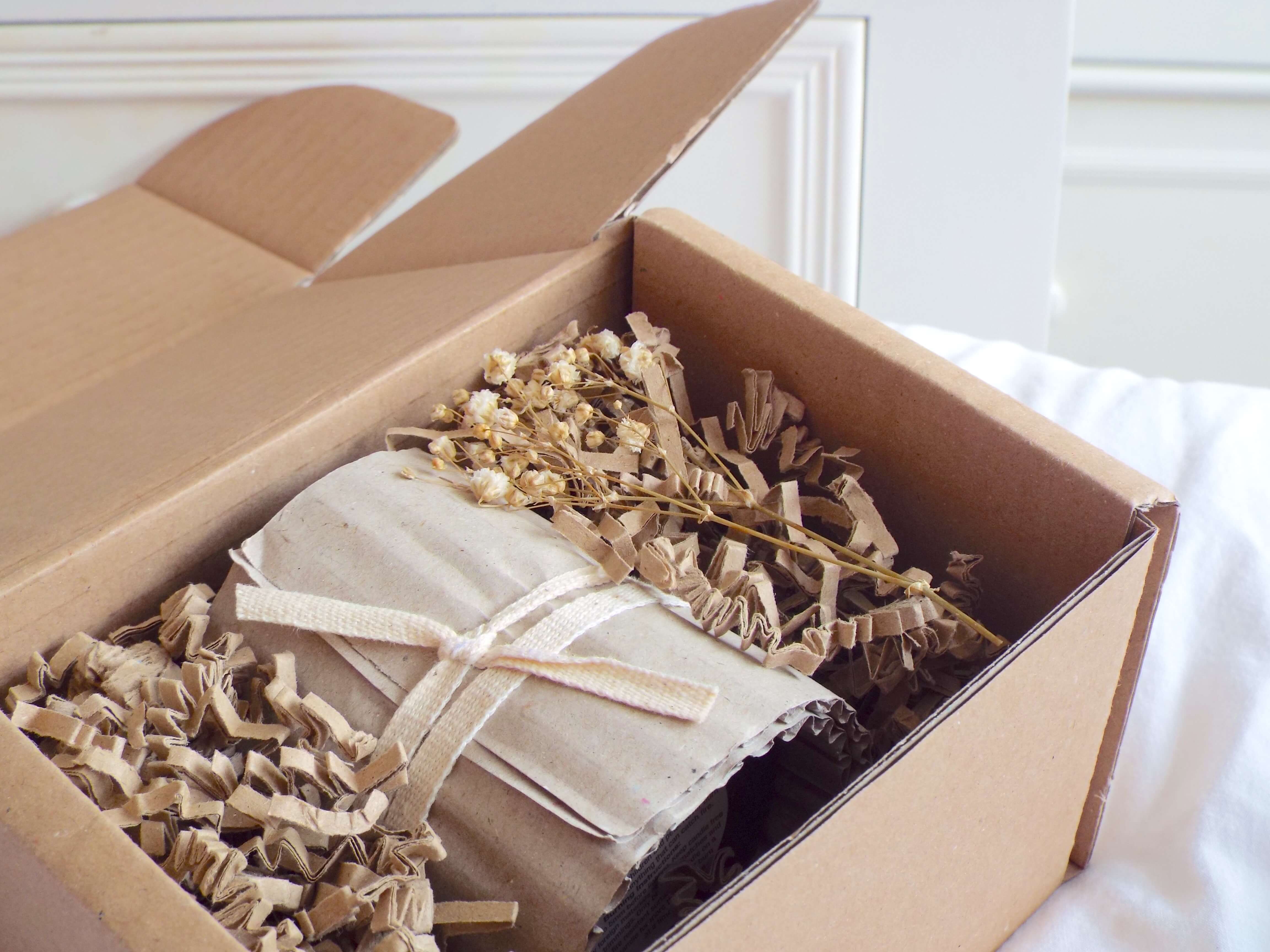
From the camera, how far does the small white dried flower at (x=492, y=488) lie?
58 centimetres

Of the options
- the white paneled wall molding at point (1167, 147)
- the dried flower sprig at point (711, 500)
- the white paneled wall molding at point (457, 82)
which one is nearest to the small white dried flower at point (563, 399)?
the dried flower sprig at point (711, 500)

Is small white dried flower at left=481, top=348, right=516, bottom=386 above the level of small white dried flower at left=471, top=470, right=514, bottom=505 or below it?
above

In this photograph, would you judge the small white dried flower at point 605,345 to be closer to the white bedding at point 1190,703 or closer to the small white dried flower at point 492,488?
the small white dried flower at point 492,488

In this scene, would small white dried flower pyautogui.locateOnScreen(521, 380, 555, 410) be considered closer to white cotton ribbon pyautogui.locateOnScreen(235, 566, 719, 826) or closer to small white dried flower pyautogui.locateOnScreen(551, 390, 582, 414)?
small white dried flower pyautogui.locateOnScreen(551, 390, 582, 414)

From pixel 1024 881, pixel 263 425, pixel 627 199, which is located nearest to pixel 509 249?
pixel 627 199

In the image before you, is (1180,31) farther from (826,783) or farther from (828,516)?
(826,783)

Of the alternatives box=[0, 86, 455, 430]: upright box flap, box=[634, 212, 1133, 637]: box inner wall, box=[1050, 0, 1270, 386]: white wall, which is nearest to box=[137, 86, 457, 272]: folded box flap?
box=[0, 86, 455, 430]: upright box flap

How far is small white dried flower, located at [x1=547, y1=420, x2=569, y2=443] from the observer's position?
610 millimetres

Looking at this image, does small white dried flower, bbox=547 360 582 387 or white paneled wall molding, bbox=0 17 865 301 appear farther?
white paneled wall molding, bbox=0 17 865 301

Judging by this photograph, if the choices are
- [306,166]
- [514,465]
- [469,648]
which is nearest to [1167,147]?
[306,166]

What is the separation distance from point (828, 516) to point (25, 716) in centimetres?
42

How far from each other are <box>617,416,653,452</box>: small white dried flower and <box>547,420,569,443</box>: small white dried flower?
30 mm

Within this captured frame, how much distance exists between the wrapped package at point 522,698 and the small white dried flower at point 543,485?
13 mm

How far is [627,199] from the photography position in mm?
681
